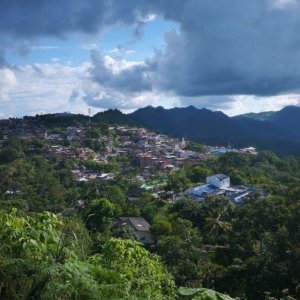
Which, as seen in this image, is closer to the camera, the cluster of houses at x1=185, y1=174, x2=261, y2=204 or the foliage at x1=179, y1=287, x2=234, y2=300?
the foliage at x1=179, y1=287, x2=234, y2=300

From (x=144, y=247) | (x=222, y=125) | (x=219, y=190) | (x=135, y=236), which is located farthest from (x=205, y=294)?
(x=222, y=125)

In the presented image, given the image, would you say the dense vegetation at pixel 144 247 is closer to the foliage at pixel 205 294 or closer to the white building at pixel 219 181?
the foliage at pixel 205 294

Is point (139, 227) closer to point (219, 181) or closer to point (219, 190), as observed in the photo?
point (219, 190)

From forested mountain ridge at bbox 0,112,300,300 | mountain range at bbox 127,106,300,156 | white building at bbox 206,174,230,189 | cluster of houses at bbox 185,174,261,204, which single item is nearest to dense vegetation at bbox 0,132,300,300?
forested mountain ridge at bbox 0,112,300,300

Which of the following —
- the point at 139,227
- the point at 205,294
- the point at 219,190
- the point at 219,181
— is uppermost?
the point at 205,294

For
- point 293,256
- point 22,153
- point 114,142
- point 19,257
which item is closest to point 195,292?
point 19,257

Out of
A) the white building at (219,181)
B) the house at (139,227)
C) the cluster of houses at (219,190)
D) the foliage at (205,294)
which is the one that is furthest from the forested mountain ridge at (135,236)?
the white building at (219,181)

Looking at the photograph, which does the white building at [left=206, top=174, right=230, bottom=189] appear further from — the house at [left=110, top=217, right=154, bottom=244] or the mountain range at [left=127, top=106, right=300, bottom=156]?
the mountain range at [left=127, top=106, right=300, bottom=156]
